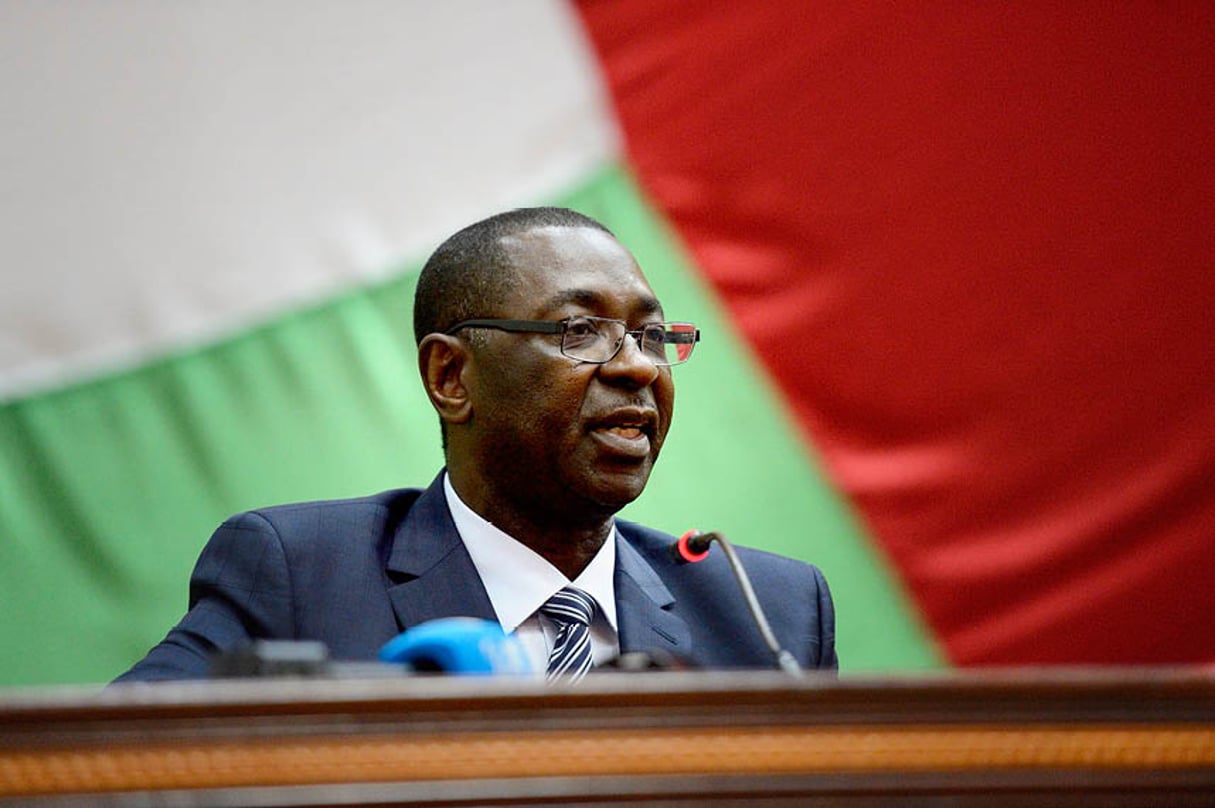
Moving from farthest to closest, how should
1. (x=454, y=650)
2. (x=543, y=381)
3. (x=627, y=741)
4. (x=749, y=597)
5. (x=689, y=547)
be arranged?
(x=543, y=381) → (x=689, y=547) → (x=749, y=597) → (x=454, y=650) → (x=627, y=741)

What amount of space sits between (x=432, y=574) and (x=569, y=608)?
0.19 m

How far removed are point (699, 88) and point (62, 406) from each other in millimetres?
1230

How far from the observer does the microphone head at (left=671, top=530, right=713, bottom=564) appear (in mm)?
1724

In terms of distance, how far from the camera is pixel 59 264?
239cm

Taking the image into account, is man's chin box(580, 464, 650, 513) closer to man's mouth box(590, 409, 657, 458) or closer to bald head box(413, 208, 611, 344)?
man's mouth box(590, 409, 657, 458)

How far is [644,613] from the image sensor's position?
78.7 inches

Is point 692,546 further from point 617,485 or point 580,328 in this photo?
point 580,328

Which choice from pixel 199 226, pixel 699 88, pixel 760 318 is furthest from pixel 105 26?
pixel 760 318

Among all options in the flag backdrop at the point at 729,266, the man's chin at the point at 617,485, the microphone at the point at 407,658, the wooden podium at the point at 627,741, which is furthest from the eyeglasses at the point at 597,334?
the wooden podium at the point at 627,741

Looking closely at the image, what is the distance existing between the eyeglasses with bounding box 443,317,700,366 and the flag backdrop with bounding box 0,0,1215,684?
20.6 inches

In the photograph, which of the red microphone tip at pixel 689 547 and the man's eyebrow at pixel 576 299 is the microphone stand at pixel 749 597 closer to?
the red microphone tip at pixel 689 547

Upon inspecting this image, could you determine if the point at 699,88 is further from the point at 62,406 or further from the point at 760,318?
the point at 62,406

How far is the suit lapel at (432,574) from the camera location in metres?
1.88

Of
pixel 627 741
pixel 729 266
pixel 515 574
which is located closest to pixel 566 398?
pixel 515 574
